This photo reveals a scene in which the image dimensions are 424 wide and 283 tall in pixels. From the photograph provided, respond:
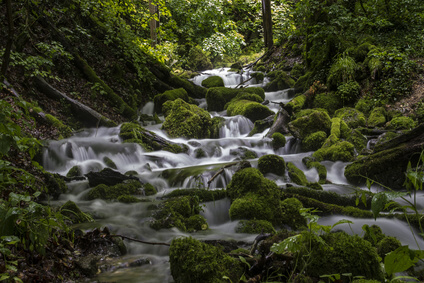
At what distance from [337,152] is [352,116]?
2.33 metres

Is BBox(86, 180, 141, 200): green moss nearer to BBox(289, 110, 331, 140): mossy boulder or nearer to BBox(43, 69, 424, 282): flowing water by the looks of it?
BBox(43, 69, 424, 282): flowing water

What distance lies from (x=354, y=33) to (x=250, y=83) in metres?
6.15

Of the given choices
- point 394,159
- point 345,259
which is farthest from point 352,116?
point 345,259

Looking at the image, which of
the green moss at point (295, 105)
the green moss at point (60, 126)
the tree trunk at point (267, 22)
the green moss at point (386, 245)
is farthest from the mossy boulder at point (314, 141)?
the tree trunk at point (267, 22)

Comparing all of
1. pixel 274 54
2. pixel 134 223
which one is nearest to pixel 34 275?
pixel 134 223

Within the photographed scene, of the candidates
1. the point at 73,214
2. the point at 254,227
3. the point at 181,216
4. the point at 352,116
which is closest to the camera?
the point at 254,227

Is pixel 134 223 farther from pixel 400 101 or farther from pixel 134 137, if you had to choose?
pixel 400 101

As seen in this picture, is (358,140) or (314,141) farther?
(314,141)

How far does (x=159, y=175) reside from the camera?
24.1 feet

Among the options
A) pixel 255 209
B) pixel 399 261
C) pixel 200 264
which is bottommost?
pixel 255 209

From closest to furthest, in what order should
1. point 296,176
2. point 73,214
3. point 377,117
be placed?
point 73,214, point 296,176, point 377,117

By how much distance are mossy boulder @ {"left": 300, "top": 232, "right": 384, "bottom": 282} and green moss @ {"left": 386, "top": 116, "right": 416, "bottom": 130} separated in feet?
22.4

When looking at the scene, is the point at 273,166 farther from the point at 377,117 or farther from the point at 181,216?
the point at 377,117

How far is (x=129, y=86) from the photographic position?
12938 millimetres
